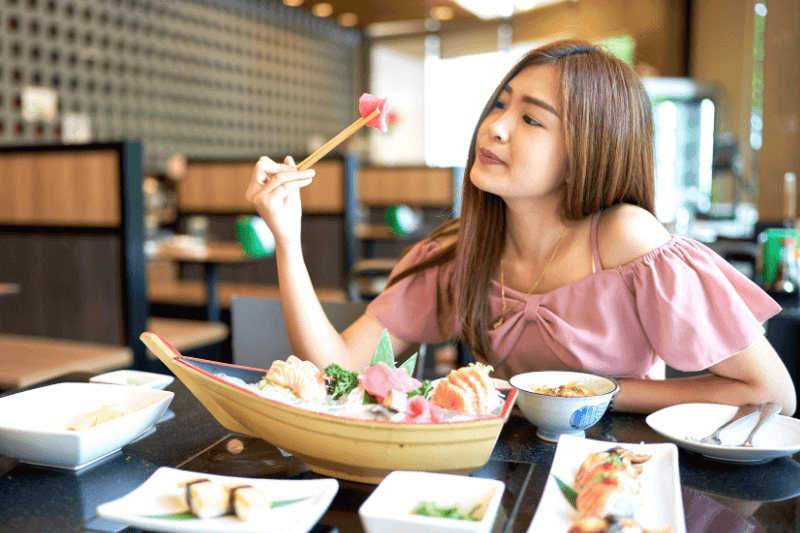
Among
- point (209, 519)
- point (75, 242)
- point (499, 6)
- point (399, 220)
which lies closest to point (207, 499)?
point (209, 519)

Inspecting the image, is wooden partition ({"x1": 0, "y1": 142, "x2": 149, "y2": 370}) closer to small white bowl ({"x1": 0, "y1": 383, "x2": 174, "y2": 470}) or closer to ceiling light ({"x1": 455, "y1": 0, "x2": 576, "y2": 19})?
small white bowl ({"x1": 0, "y1": 383, "x2": 174, "y2": 470})

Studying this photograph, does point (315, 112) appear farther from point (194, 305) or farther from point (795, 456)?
point (795, 456)

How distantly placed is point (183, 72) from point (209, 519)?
7.27 m

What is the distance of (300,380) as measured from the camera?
2.45 feet

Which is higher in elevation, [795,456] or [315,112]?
[315,112]

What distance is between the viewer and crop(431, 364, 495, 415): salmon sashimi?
688 millimetres

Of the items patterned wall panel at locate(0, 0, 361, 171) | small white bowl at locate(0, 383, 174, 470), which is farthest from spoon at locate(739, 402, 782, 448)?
patterned wall panel at locate(0, 0, 361, 171)

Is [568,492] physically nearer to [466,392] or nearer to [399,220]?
[466,392]

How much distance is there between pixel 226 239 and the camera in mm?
4891

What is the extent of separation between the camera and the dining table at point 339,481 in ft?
2.09

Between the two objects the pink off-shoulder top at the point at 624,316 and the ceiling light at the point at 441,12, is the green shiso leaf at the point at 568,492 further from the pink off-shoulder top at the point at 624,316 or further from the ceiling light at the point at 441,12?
the ceiling light at the point at 441,12

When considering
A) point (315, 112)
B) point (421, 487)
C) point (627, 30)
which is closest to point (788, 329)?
point (421, 487)

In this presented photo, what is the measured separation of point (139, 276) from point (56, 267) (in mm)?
510

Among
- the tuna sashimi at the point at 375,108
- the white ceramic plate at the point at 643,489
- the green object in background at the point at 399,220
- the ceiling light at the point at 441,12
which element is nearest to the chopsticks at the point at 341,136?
the tuna sashimi at the point at 375,108
